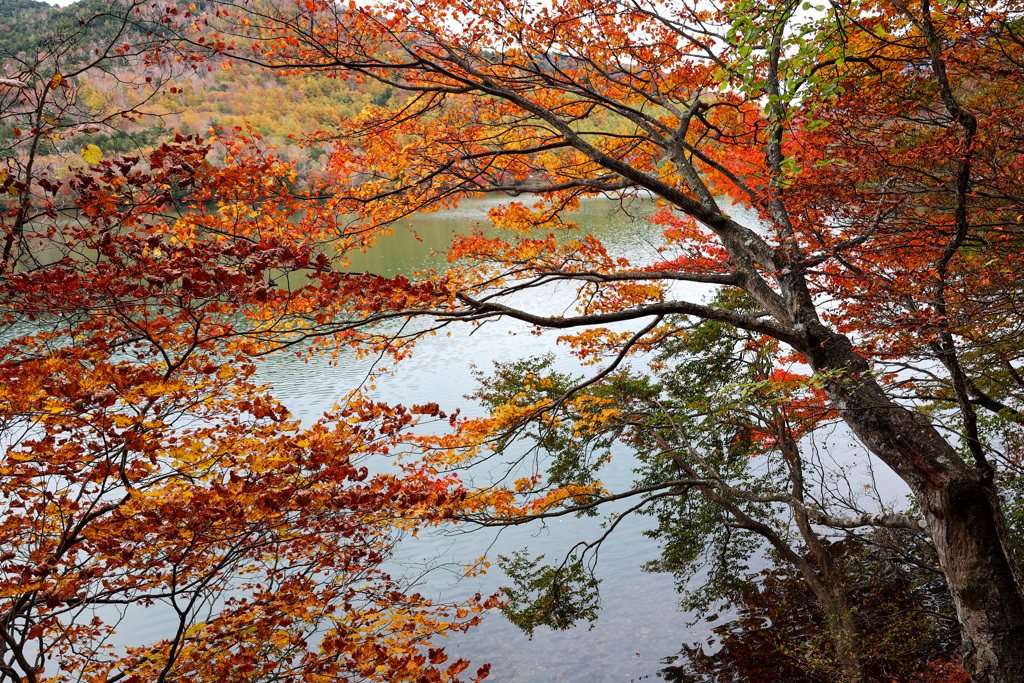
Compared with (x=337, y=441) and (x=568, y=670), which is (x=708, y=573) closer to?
(x=568, y=670)

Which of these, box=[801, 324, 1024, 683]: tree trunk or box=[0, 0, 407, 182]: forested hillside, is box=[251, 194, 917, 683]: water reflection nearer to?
box=[801, 324, 1024, 683]: tree trunk

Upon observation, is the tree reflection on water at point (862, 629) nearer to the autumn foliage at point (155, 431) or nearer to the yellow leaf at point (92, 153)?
the autumn foliage at point (155, 431)

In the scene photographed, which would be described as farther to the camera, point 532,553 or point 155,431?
point 532,553

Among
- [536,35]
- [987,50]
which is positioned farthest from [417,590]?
[987,50]

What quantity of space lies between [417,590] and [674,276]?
288 inches

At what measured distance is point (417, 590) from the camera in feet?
32.5

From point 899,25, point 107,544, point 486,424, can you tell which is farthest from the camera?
point 486,424

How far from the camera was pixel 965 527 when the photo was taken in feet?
14.7

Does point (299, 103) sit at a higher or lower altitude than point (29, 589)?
higher

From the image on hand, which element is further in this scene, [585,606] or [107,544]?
[585,606]

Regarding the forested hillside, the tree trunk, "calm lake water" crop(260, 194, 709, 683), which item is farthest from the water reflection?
the forested hillside

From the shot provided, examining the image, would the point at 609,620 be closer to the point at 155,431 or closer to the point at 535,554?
the point at 535,554

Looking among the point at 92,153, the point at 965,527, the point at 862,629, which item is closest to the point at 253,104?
the point at 92,153

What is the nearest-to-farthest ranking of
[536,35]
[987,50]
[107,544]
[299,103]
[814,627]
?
[107,544]
[987,50]
[536,35]
[814,627]
[299,103]
